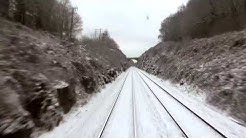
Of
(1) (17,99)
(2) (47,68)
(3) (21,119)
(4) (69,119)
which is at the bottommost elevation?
(4) (69,119)

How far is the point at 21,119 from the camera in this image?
9469mm

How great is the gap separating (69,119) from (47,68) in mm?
3860

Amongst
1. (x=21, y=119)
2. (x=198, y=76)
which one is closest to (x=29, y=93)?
(x=21, y=119)

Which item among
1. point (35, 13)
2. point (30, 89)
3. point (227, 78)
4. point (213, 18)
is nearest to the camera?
point (30, 89)

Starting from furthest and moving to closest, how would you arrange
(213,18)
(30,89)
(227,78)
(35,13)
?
(213,18)
(35,13)
(227,78)
(30,89)

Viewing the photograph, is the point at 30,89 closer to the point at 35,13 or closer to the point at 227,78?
the point at 227,78

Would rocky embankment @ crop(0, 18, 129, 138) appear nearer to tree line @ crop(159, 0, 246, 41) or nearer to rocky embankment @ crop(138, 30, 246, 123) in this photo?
rocky embankment @ crop(138, 30, 246, 123)

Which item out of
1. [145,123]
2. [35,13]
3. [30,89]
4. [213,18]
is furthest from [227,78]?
[213,18]

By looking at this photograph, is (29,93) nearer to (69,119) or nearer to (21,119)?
(21,119)

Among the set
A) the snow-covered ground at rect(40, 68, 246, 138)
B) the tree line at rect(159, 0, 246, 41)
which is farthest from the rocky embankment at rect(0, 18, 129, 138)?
the tree line at rect(159, 0, 246, 41)

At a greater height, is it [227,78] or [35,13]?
[35,13]

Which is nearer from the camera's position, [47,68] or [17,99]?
[17,99]

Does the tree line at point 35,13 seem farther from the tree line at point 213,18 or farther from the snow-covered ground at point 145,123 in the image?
the tree line at point 213,18

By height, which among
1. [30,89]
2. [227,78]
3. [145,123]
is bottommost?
[145,123]
